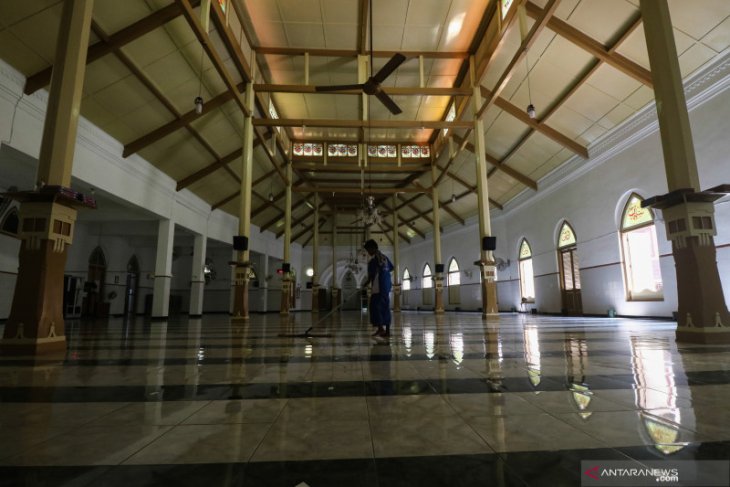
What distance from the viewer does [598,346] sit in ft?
12.8

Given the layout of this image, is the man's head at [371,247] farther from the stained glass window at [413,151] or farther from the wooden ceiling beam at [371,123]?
the stained glass window at [413,151]

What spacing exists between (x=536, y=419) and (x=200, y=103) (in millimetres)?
8386

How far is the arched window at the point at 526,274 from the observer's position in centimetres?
1499

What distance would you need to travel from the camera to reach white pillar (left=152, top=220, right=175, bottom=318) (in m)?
11.5

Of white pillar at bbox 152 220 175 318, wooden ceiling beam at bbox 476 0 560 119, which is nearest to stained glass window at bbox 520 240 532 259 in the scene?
wooden ceiling beam at bbox 476 0 560 119

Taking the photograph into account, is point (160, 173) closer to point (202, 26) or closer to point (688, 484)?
point (202, 26)

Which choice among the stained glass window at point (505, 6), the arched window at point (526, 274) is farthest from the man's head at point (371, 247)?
the arched window at point (526, 274)

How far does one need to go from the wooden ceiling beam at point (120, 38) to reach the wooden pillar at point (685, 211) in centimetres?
783

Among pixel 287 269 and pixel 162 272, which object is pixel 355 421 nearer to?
pixel 162 272

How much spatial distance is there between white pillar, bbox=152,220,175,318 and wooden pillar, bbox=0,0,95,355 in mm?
8058

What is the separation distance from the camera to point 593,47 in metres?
7.92

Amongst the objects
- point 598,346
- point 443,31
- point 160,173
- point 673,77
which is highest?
point 443,31

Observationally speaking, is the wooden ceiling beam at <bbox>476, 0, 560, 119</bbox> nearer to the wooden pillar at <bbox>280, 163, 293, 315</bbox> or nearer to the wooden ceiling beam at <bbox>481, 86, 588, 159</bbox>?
the wooden ceiling beam at <bbox>481, 86, 588, 159</bbox>

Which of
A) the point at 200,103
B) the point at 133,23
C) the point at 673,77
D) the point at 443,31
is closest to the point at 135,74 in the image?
the point at 133,23
